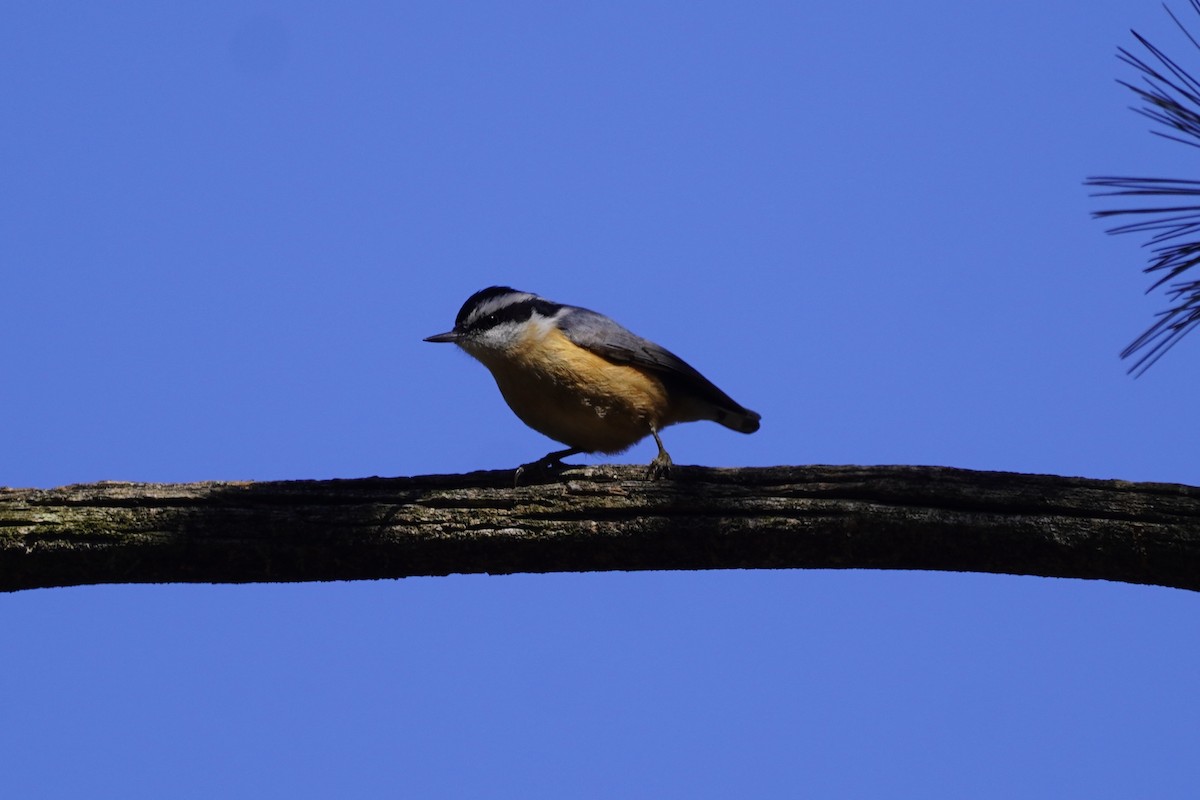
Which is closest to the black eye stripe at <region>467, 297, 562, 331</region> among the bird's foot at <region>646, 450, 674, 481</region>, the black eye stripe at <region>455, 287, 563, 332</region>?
the black eye stripe at <region>455, 287, 563, 332</region>

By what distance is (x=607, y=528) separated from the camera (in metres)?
3.62

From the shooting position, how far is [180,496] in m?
3.66

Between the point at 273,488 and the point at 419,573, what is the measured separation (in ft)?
1.61

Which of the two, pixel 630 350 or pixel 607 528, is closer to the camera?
pixel 607 528

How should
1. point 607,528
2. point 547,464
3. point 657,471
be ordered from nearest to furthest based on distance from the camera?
1. point 607,528
2. point 657,471
3. point 547,464

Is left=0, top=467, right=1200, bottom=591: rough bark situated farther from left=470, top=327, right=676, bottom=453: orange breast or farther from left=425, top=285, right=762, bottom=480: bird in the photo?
left=470, top=327, right=676, bottom=453: orange breast

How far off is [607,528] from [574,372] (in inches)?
51.8

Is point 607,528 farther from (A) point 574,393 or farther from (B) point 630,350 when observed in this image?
(B) point 630,350

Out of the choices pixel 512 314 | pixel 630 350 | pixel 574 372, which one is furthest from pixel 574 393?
pixel 512 314

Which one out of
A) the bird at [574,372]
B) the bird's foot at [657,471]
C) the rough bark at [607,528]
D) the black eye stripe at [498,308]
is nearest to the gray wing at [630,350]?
the bird at [574,372]

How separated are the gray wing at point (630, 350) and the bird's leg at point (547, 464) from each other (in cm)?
41

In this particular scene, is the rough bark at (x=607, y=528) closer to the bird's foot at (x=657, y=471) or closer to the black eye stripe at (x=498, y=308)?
the bird's foot at (x=657, y=471)

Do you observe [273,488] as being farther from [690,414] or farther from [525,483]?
[690,414]

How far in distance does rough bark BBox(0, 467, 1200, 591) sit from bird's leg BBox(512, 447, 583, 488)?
9.5 inches
